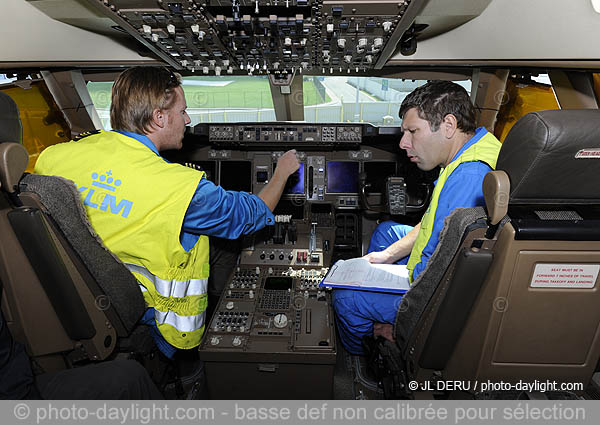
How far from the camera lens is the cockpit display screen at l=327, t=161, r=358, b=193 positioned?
9.20 ft

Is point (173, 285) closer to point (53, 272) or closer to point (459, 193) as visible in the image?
point (53, 272)

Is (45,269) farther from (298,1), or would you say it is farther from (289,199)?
(289,199)

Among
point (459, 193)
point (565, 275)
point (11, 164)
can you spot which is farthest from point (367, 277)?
point (11, 164)

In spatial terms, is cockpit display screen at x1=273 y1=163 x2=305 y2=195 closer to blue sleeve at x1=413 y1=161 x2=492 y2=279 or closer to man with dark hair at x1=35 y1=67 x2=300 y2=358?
man with dark hair at x1=35 y1=67 x2=300 y2=358

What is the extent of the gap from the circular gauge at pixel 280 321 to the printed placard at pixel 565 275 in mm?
1006

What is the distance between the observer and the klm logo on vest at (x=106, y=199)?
123cm

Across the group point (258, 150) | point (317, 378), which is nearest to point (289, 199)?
point (258, 150)

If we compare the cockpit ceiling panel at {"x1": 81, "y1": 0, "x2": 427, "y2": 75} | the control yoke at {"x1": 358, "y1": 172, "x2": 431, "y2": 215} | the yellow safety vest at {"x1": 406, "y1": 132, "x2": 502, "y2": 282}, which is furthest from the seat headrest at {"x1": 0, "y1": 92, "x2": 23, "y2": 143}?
the control yoke at {"x1": 358, "y1": 172, "x2": 431, "y2": 215}

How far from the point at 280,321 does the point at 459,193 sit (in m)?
0.97

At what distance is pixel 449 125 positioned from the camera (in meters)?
1.62

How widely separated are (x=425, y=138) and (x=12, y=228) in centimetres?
172

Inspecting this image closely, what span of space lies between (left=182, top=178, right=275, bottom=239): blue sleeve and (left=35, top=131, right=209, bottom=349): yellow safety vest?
3.2 inches

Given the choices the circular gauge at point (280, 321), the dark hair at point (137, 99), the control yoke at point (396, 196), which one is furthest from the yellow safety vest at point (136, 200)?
the control yoke at point (396, 196)

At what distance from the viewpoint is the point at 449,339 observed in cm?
110
